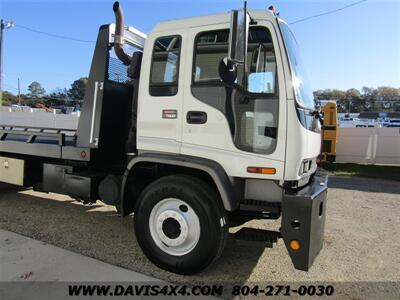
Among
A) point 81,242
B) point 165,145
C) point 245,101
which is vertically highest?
point 245,101

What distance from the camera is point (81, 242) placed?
194 inches

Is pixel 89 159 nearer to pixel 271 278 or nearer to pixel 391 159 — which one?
pixel 271 278

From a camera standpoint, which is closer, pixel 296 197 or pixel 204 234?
pixel 296 197

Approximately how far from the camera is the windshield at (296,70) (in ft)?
12.2

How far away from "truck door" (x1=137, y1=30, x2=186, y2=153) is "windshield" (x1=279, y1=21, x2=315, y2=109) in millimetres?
1078

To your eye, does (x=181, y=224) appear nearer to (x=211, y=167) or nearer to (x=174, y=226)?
(x=174, y=226)

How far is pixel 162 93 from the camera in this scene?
4.18 metres

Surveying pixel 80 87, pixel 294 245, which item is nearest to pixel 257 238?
pixel 294 245

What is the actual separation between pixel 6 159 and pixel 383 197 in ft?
25.7

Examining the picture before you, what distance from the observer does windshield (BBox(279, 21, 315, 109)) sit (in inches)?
146

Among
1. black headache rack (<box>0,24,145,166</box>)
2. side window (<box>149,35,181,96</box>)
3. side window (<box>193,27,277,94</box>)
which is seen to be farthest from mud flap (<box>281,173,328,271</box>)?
black headache rack (<box>0,24,145,166</box>)

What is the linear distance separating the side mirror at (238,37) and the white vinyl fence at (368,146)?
12.3 m

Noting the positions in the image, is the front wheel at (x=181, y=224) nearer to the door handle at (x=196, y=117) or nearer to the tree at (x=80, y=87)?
the door handle at (x=196, y=117)

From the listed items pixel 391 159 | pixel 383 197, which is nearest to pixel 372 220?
pixel 383 197
